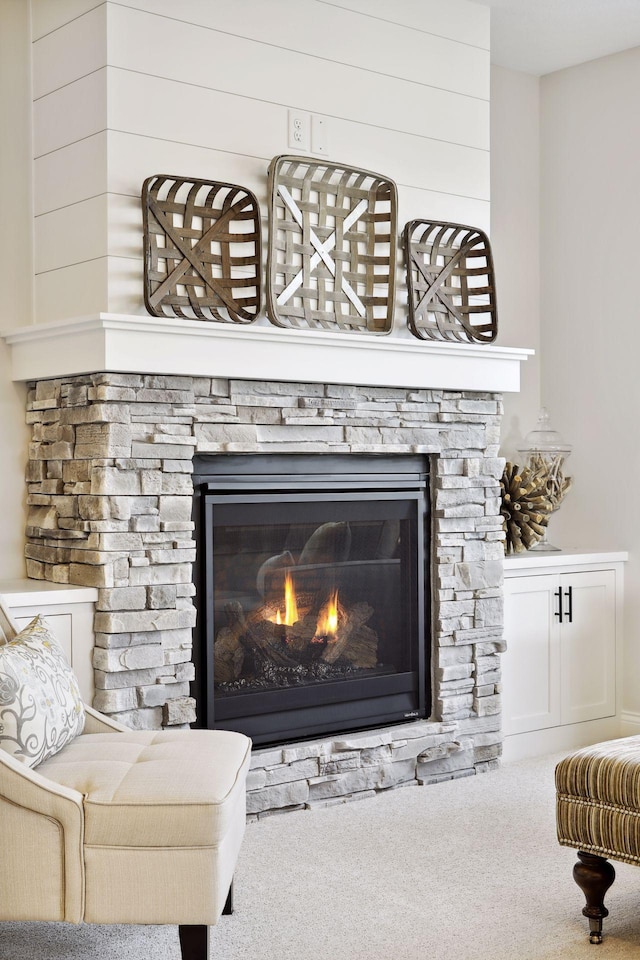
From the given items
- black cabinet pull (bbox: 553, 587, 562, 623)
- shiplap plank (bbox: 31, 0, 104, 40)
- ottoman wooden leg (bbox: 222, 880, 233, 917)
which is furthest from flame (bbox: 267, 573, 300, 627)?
shiplap plank (bbox: 31, 0, 104, 40)

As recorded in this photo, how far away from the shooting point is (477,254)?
394cm

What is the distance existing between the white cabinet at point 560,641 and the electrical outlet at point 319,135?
1685 millimetres

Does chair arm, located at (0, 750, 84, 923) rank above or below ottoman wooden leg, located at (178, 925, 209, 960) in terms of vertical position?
above

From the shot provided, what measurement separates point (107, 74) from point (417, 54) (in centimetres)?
124

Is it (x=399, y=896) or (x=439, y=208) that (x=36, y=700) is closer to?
(x=399, y=896)

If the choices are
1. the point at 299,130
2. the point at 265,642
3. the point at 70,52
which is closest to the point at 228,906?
the point at 265,642

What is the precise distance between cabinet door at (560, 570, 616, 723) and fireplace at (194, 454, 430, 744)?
0.71 metres

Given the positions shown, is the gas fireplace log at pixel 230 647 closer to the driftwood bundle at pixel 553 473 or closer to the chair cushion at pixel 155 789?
the chair cushion at pixel 155 789

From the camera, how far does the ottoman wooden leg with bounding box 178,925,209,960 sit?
2238 millimetres

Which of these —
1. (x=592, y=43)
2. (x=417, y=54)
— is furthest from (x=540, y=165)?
(x=417, y=54)

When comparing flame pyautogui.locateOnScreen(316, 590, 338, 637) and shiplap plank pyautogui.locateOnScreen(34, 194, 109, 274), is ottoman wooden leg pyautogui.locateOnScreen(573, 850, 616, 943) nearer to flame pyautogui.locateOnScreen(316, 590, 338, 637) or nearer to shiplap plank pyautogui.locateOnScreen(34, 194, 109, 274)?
flame pyautogui.locateOnScreen(316, 590, 338, 637)

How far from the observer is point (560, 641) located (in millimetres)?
4277

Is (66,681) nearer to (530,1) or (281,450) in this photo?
(281,450)

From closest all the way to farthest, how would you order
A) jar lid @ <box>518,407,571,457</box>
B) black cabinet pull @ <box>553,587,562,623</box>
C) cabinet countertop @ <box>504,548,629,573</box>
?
cabinet countertop @ <box>504,548,629,573</box>
black cabinet pull @ <box>553,587,562,623</box>
jar lid @ <box>518,407,571,457</box>
